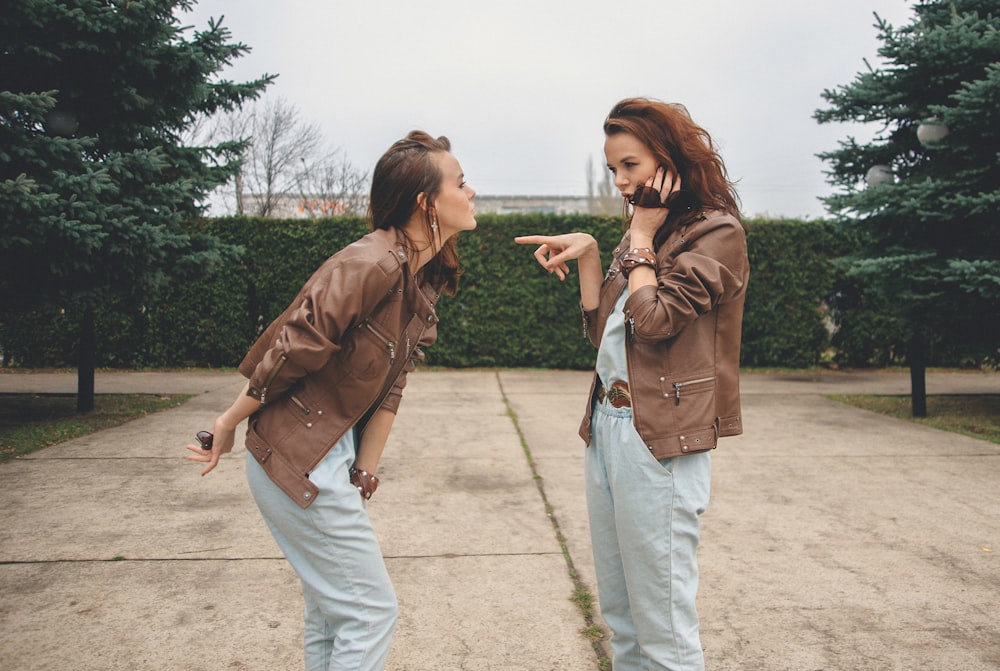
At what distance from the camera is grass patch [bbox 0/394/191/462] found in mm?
5836

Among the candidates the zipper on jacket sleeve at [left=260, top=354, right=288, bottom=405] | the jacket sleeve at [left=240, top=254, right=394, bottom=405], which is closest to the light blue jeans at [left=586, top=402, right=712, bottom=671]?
the jacket sleeve at [left=240, top=254, right=394, bottom=405]

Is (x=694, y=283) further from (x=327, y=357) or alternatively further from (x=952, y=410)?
(x=952, y=410)

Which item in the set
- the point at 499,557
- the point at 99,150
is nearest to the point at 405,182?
the point at 499,557

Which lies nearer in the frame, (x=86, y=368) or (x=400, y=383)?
(x=400, y=383)

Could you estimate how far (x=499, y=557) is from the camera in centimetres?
354

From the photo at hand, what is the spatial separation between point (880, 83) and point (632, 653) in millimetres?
7109

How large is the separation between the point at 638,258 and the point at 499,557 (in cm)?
205

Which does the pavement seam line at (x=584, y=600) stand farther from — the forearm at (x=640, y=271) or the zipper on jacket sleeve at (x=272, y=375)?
the zipper on jacket sleeve at (x=272, y=375)

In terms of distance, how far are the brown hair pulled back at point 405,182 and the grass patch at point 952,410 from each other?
5.88m

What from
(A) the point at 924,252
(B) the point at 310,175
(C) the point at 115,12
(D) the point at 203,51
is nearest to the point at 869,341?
(A) the point at 924,252

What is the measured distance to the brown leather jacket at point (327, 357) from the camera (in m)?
1.74

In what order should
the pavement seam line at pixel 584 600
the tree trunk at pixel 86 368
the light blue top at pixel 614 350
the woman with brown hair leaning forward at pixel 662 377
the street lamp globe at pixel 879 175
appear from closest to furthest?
the woman with brown hair leaning forward at pixel 662 377 → the light blue top at pixel 614 350 → the pavement seam line at pixel 584 600 → the tree trunk at pixel 86 368 → the street lamp globe at pixel 879 175

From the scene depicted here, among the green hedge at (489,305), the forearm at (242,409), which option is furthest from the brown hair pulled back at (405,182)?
the green hedge at (489,305)

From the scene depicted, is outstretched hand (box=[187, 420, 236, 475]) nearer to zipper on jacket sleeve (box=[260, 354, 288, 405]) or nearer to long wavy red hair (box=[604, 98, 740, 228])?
zipper on jacket sleeve (box=[260, 354, 288, 405])
